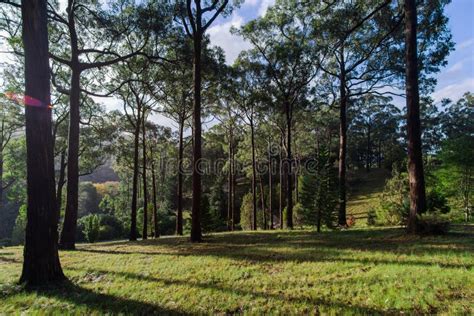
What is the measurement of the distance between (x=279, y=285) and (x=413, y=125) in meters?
6.01

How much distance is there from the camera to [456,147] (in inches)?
537

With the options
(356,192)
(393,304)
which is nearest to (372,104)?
(356,192)

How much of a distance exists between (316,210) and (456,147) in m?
9.89

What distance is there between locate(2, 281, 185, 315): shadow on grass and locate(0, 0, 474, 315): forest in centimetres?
3

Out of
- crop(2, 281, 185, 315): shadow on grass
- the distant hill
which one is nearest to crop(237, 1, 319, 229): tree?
crop(2, 281, 185, 315): shadow on grass

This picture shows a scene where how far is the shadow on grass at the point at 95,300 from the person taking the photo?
3.19 metres

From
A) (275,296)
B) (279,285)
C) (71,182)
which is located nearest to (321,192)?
(279,285)

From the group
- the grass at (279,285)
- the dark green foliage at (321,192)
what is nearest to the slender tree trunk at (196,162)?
the grass at (279,285)

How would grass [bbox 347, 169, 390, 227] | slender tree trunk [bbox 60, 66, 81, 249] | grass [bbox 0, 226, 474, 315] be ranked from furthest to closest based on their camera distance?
1. grass [bbox 347, 169, 390, 227]
2. slender tree trunk [bbox 60, 66, 81, 249]
3. grass [bbox 0, 226, 474, 315]

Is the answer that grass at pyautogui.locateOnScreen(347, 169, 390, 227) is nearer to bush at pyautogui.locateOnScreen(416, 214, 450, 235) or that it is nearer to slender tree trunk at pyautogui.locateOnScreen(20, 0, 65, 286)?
bush at pyautogui.locateOnScreen(416, 214, 450, 235)

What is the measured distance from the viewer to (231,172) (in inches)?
802

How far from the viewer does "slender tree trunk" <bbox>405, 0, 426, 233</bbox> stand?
6.79 m

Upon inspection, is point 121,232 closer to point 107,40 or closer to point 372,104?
point 107,40

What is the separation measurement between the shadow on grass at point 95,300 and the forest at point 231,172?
3 centimetres
